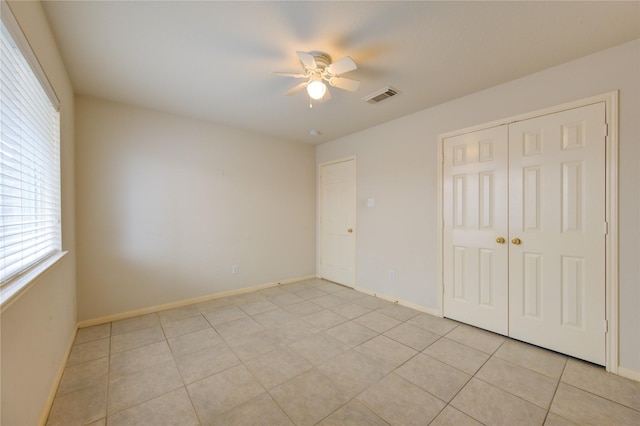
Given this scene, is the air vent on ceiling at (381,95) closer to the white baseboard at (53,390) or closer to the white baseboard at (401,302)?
the white baseboard at (401,302)

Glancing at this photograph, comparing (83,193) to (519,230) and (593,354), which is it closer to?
(519,230)

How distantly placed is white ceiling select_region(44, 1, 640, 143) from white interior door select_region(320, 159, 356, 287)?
5.67 feet

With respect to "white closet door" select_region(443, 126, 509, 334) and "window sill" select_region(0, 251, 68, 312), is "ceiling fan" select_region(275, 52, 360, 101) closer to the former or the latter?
"white closet door" select_region(443, 126, 509, 334)

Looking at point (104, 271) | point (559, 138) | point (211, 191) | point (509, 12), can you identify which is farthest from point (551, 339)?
point (104, 271)

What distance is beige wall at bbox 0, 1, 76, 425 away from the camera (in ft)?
3.91

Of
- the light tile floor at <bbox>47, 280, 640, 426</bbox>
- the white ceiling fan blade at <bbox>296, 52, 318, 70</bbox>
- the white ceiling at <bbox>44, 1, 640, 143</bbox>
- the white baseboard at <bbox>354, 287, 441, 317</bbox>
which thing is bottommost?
the light tile floor at <bbox>47, 280, 640, 426</bbox>

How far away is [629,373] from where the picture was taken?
6.44 ft

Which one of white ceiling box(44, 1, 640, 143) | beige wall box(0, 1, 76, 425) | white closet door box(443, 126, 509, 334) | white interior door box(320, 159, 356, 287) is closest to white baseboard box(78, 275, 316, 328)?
beige wall box(0, 1, 76, 425)

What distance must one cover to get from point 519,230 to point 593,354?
3.72ft

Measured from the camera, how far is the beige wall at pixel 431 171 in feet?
6.47

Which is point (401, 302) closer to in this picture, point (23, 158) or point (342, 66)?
point (342, 66)

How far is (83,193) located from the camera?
9.37 feet

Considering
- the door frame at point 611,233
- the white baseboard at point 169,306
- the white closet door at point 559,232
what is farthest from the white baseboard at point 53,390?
the door frame at point 611,233

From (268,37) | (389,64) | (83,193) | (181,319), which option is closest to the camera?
(268,37)
